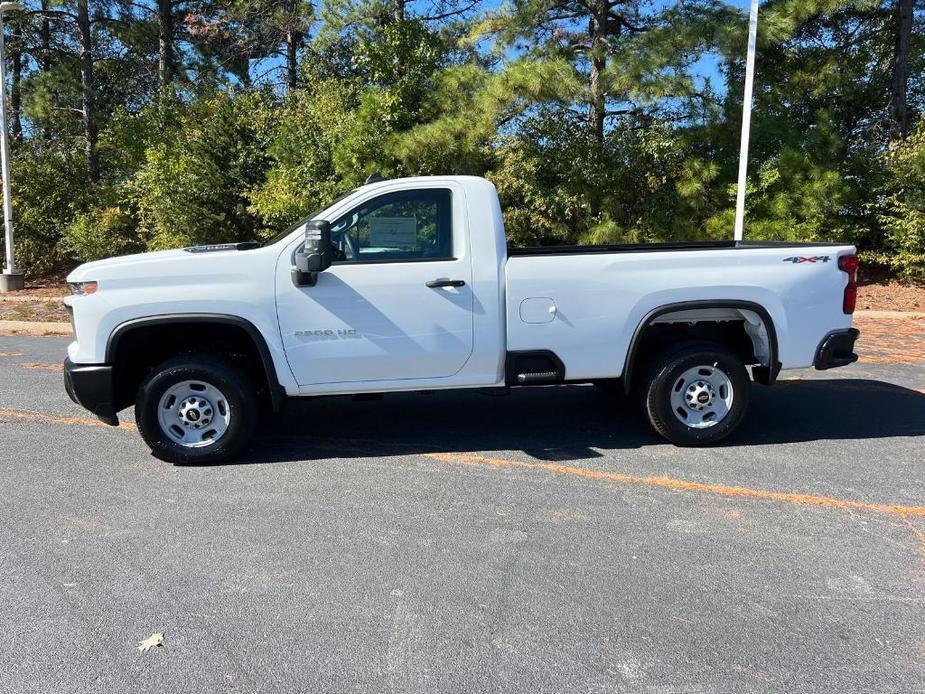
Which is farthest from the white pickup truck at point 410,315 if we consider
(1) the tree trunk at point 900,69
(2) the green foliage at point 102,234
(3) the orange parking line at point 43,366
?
(2) the green foliage at point 102,234

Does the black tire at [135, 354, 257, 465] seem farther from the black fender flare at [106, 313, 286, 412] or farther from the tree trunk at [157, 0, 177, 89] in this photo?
the tree trunk at [157, 0, 177, 89]

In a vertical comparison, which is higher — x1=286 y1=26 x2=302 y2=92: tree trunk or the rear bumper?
x1=286 y1=26 x2=302 y2=92: tree trunk

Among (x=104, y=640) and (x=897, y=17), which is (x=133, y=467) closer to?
(x=104, y=640)

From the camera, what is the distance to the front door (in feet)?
16.4

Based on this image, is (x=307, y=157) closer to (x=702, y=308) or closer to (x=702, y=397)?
(x=702, y=308)

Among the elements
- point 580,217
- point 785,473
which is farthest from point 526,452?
point 580,217

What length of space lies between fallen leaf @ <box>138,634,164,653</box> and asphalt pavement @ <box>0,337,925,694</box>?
0.11ft

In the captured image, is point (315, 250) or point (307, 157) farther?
point (307, 157)

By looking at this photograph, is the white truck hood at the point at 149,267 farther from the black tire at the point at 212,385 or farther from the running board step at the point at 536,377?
the running board step at the point at 536,377

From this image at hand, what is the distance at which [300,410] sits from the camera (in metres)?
6.74

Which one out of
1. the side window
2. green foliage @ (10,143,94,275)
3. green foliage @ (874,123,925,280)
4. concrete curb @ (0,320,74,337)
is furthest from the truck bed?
green foliage @ (10,143,94,275)

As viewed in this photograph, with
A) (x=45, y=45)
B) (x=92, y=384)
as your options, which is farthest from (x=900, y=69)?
(x=45, y=45)

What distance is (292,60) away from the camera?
818 inches

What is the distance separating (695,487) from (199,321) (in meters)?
3.50
